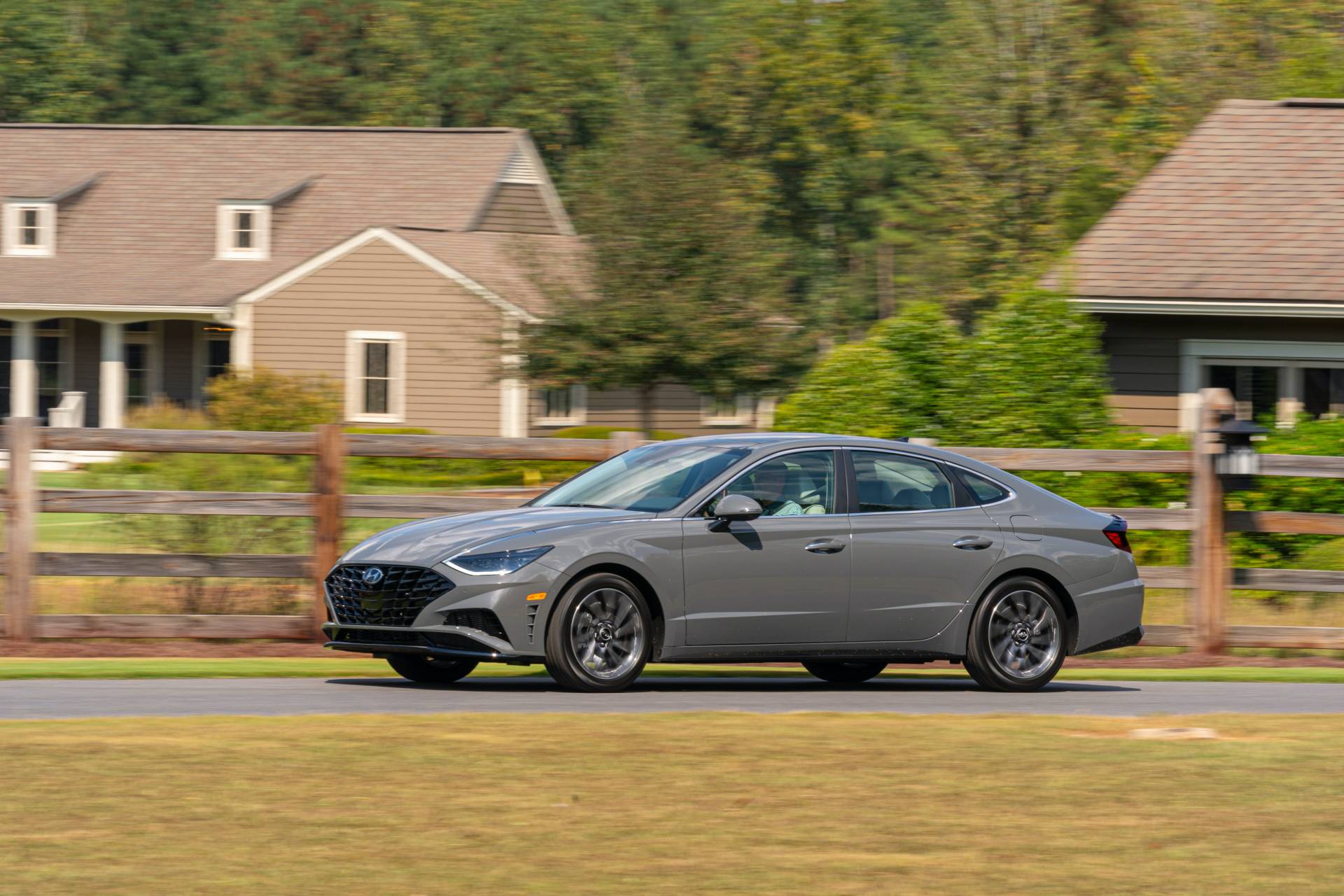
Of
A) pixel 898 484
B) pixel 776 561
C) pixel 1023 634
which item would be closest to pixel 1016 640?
pixel 1023 634

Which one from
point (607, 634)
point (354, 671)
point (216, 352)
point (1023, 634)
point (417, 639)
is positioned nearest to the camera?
point (417, 639)

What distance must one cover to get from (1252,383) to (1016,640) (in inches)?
449

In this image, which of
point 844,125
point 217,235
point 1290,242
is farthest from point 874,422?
point 844,125

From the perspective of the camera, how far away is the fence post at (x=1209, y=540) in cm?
1478

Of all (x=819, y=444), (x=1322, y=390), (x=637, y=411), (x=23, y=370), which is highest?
(x=23, y=370)

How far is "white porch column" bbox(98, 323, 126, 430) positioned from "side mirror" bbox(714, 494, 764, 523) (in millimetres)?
31044

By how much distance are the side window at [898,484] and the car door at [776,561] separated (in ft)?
0.59

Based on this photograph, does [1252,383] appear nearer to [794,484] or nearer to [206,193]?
[794,484]

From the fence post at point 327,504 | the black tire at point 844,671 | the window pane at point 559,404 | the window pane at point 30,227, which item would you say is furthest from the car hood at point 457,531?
the window pane at point 30,227

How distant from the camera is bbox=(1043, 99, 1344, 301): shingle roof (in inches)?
866

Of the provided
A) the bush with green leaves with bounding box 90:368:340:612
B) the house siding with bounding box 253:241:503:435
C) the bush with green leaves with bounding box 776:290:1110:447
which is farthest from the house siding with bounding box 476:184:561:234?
the bush with green leaves with bounding box 90:368:340:612

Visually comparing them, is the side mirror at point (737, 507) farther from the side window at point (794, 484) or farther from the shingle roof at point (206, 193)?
the shingle roof at point (206, 193)

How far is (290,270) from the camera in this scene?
38.7m

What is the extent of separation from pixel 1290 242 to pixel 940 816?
16.8 meters
